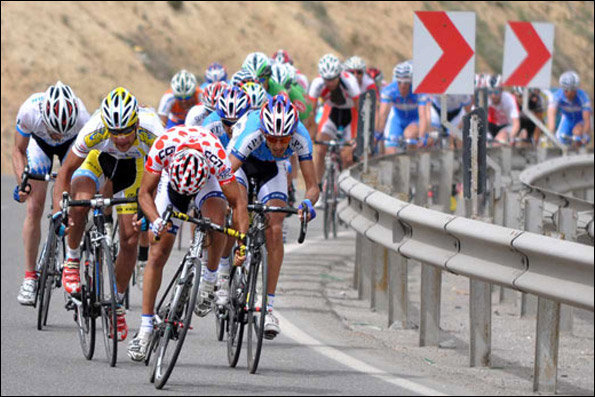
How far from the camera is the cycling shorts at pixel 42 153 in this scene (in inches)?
269

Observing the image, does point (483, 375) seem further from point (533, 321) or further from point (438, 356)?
point (533, 321)

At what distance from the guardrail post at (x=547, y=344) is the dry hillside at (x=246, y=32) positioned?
61.2 ft

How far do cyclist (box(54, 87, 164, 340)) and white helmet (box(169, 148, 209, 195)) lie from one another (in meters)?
0.17

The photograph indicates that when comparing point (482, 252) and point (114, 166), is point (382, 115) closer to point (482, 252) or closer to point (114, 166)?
point (482, 252)

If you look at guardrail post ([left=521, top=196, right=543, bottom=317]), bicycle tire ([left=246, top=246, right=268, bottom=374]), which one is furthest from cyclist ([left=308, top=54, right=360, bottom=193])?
bicycle tire ([left=246, top=246, right=268, bottom=374])

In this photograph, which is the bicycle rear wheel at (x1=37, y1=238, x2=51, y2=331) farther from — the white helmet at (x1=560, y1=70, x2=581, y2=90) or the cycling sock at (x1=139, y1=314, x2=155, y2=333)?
the white helmet at (x1=560, y1=70, x2=581, y2=90)

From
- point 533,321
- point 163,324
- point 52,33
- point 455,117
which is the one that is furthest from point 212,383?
point 52,33

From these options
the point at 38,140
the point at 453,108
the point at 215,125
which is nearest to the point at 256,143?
the point at 215,125

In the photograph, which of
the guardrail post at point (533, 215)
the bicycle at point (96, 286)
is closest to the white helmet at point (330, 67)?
the guardrail post at point (533, 215)

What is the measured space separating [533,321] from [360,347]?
295 centimetres

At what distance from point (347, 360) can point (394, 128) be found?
31.0 feet

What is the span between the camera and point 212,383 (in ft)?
45.2

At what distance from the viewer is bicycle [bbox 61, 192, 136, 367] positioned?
20.2 ft

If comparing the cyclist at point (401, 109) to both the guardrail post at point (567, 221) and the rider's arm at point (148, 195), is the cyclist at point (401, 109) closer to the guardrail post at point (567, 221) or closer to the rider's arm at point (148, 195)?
the guardrail post at point (567, 221)
